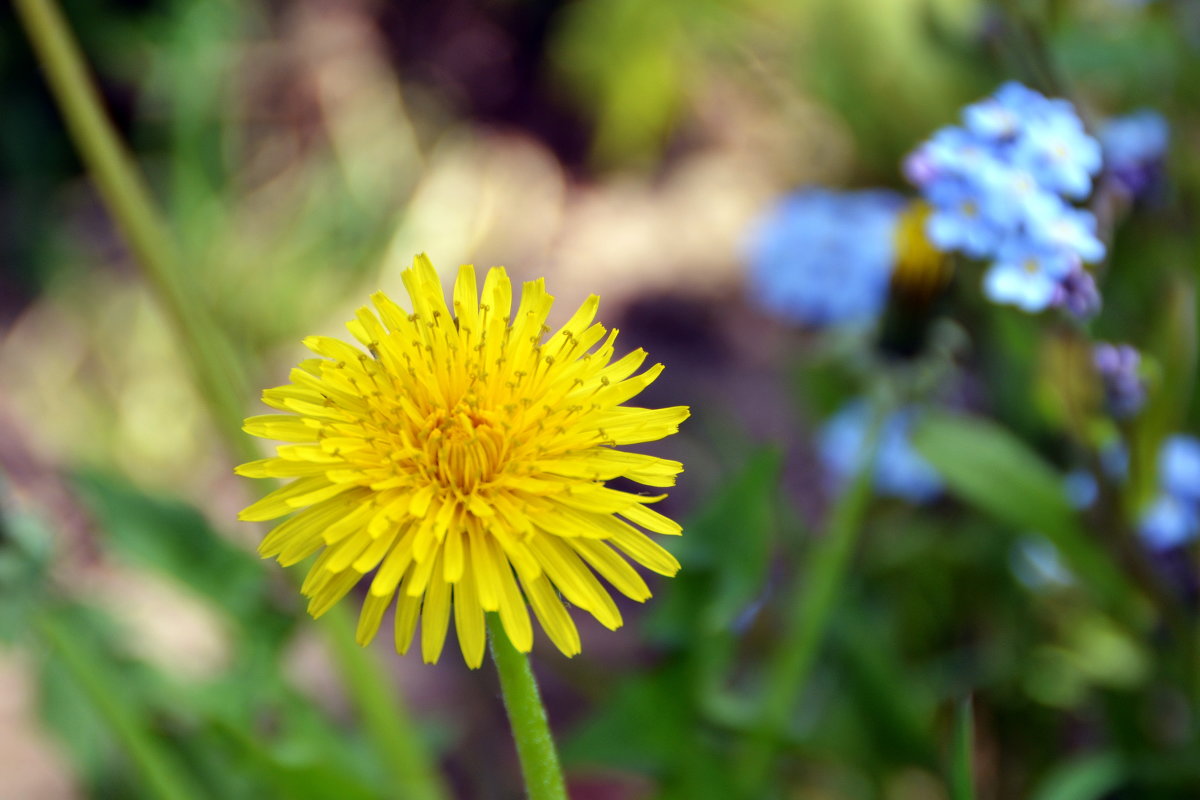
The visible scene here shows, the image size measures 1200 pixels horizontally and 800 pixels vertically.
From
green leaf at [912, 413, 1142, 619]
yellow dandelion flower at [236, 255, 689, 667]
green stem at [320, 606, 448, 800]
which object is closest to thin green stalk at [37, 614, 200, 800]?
green stem at [320, 606, 448, 800]

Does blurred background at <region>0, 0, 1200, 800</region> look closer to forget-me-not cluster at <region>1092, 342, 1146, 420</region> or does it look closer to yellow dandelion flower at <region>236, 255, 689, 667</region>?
forget-me-not cluster at <region>1092, 342, 1146, 420</region>

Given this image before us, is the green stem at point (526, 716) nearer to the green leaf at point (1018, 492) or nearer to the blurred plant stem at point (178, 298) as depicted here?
the blurred plant stem at point (178, 298)

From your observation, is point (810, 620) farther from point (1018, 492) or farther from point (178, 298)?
point (178, 298)

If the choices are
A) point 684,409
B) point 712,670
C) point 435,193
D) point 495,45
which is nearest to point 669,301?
point 435,193

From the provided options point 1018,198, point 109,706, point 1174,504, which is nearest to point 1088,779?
point 1174,504

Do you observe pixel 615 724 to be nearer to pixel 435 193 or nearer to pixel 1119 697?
pixel 1119 697
